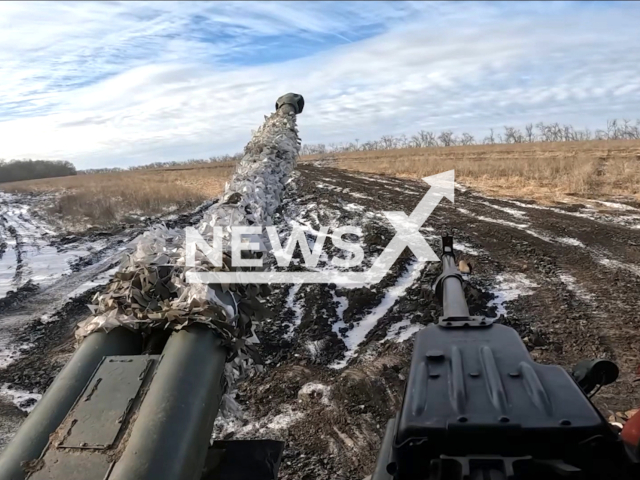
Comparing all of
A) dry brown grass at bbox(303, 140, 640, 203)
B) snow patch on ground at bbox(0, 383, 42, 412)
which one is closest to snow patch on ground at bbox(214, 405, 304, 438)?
snow patch on ground at bbox(0, 383, 42, 412)

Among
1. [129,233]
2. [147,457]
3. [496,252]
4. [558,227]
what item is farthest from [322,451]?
[129,233]

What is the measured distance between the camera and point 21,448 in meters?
2.05

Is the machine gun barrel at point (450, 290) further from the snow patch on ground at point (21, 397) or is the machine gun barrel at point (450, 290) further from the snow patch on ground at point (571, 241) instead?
the snow patch on ground at point (571, 241)

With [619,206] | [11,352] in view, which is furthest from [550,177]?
[11,352]

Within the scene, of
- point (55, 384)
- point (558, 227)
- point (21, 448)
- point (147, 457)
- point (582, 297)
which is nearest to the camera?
point (147, 457)

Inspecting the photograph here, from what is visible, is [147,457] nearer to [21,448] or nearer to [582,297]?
[21,448]

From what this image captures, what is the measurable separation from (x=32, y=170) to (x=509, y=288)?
57851 millimetres

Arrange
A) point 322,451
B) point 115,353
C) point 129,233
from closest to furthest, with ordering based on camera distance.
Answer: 1. point 115,353
2. point 322,451
3. point 129,233

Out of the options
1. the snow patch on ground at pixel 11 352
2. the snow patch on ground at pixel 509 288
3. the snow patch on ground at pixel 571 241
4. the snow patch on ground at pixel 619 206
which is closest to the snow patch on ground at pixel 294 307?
the snow patch on ground at pixel 509 288

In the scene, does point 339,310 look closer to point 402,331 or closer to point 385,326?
point 385,326

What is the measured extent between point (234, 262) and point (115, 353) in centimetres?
104

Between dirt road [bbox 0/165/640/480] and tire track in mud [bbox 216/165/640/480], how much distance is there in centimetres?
2

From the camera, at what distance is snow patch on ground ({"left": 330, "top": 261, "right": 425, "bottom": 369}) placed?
6.24 metres

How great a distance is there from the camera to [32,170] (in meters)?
55.6
